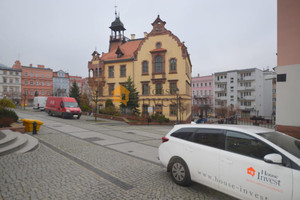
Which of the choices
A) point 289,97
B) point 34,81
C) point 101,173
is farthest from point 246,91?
point 34,81

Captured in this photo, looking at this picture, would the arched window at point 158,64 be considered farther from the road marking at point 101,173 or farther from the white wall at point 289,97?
the road marking at point 101,173

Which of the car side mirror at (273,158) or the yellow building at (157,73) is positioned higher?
the yellow building at (157,73)

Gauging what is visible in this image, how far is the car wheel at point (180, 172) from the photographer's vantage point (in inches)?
176

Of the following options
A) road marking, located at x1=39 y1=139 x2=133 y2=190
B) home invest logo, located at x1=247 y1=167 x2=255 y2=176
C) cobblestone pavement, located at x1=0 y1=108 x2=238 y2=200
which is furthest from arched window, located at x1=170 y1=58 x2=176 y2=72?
home invest logo, located at x1=247 y1=167 x2=255 y2=176

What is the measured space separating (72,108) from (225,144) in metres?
22.3

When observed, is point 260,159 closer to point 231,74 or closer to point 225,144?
point 225,144

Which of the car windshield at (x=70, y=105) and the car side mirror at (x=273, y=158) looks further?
the car windshield at (x=70, y=105)

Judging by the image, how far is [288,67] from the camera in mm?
9016

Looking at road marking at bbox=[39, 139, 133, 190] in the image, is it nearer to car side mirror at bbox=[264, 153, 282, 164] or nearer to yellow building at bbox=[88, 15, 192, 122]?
car side mirror at bbox=[264, 153, 282, 164]

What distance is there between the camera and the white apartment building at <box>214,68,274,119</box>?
173 ft

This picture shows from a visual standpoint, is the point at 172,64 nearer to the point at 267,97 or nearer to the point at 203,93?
the point at 203,93

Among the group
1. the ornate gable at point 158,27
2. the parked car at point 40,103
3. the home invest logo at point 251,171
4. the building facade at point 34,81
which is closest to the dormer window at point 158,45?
the ornate gable at point 158,27

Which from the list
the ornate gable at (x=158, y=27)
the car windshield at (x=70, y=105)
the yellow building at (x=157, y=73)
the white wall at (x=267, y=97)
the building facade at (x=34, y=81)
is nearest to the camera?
the car windshield at (x=70, y=105)

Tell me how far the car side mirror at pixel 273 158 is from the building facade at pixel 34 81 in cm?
7909
